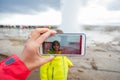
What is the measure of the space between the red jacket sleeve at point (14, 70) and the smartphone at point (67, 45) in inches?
13.0

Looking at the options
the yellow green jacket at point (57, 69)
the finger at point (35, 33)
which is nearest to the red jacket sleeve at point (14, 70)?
the finger at point (35, 33)

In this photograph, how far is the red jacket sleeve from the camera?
77 centimetres

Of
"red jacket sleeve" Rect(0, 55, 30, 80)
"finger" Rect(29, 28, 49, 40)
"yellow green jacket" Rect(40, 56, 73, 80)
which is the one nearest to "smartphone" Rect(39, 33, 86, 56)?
"finger" Rect(29, 28, 49, 40)

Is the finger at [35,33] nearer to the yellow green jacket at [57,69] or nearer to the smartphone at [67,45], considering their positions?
the smartphone at [67,45]

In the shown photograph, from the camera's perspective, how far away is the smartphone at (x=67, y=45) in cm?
113

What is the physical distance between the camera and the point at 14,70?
78 centimetres

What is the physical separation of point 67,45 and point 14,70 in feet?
1.58

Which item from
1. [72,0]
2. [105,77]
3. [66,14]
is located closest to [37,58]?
[105,77]

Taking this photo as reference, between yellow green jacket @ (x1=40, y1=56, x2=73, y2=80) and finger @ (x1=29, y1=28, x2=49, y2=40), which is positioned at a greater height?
finger @ (x1=29, y1=28, x2=49, y2=40)

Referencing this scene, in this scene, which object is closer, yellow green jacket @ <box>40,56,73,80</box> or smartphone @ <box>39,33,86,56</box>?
smartphone @ <box>39,33,86,56</box>

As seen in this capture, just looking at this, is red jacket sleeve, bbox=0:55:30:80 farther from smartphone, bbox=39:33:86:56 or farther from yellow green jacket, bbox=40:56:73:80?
yellow green jacket, bbox=40:56:73:80

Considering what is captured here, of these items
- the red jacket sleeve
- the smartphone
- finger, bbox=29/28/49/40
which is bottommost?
the red jacket sleeve

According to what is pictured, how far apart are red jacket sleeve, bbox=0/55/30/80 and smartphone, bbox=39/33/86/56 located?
33 centimetres

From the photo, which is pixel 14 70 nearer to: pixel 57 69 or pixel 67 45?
pixel 67 45
